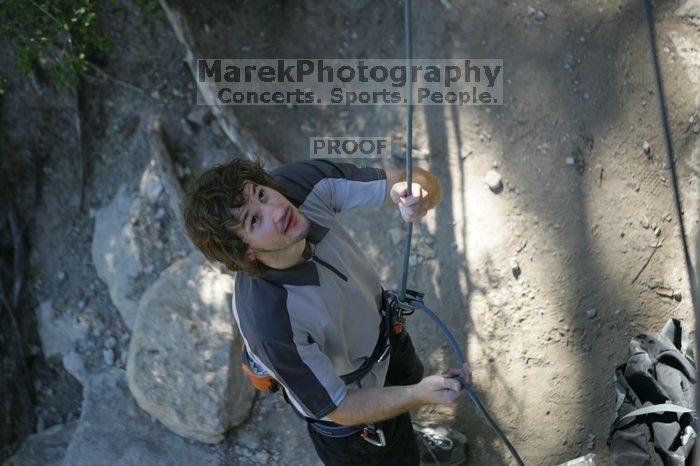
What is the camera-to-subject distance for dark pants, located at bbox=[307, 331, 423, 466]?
2299 millimetres

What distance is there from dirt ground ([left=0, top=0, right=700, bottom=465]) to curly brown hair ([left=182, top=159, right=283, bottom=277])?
5.68 feet

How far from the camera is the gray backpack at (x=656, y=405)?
2365 millimetres

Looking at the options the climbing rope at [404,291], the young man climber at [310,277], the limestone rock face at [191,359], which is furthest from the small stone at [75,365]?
the climbing rope at [404,291]

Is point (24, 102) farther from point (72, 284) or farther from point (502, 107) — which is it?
point (502, 107)

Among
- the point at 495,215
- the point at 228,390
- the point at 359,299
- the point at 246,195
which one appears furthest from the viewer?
the point at 495,215

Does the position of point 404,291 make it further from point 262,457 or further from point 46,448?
point 46,448

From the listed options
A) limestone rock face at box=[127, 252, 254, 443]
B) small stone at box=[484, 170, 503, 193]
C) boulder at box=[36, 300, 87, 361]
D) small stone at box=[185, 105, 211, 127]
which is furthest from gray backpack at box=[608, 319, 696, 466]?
boulder at box=[36, 300, 87, 361]

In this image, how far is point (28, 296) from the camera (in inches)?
165

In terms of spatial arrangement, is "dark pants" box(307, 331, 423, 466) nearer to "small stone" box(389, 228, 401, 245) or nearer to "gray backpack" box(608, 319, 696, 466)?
"gray backpack" box(608, 319, 696, 466)

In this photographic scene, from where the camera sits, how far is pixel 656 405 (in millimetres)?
2424

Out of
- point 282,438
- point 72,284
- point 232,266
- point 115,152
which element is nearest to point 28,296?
point 72,284

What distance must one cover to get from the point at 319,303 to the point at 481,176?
207cm

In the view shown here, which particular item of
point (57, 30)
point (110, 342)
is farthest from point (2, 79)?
point (110, 342)

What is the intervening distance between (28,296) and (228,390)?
1.75 metres
